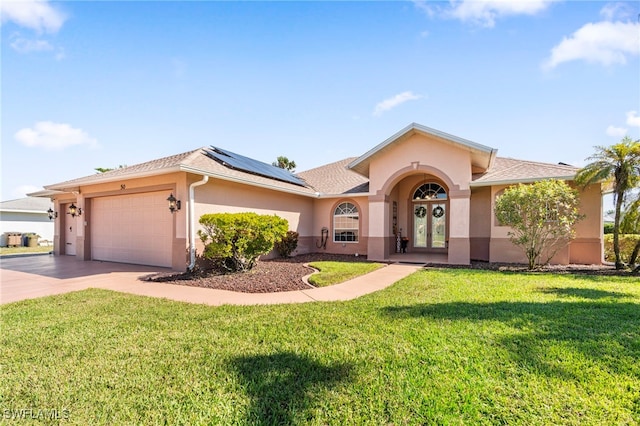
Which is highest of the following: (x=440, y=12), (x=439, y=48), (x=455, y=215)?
(x=440, y=12)

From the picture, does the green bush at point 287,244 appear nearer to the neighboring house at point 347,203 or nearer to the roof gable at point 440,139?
the neighboring house at point 347,203

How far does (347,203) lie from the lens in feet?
53.5

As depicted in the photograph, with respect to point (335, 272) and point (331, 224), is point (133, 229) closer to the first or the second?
point (335, 272)

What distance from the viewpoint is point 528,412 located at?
2.77 meters

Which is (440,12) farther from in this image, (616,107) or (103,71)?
(103,71)

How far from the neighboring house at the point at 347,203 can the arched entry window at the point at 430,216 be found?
0.05m

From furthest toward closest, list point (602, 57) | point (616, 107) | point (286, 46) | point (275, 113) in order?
point (275, 113) → point (286, 46) → point (616, 107) → point (602, 57)

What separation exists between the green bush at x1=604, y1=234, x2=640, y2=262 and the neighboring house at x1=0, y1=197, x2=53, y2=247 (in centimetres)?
3696

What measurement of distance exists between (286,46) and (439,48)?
5.58 m

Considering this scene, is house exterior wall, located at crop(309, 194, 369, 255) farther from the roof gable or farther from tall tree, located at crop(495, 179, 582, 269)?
tall tree, located at crop(495, 179, 582, 269)

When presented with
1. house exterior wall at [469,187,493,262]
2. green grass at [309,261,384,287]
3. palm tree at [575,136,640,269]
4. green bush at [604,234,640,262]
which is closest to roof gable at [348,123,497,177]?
house exterior wall at [469,187,493,262]

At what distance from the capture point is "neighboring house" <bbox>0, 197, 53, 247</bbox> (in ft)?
84.9

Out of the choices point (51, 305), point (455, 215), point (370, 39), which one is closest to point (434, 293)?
point (455, 215)

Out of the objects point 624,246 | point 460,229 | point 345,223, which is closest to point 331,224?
point 345,223
